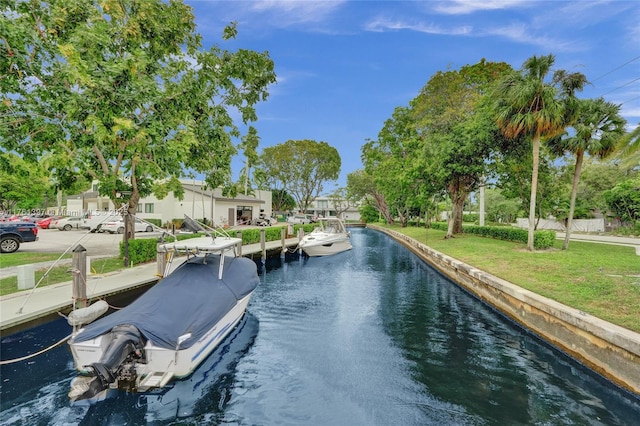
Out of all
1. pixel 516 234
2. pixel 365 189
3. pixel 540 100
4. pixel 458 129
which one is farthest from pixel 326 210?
pixel 540 100

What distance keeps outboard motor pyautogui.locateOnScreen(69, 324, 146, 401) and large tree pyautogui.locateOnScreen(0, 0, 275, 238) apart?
23.1 feet

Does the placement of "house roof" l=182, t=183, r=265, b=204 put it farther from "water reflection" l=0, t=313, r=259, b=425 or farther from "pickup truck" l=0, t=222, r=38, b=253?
"water reflection" l=0, t=313, r=259, b=425

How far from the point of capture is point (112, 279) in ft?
38.0

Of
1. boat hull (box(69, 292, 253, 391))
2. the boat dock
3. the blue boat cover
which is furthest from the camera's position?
the boat dock

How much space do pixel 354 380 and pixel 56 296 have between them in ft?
28.9

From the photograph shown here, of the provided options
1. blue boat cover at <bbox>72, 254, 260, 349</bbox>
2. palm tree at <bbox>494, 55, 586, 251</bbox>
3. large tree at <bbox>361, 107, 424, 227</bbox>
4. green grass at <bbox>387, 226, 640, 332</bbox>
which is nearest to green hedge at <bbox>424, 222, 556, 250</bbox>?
green grass at <bbox>387, 226, 640, 332</bbox>

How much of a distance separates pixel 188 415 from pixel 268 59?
15.2 m

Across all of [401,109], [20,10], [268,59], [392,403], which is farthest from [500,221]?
[20,10]

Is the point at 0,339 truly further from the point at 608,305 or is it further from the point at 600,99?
the point at 600,99

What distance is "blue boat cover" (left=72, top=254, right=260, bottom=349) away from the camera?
216 inches

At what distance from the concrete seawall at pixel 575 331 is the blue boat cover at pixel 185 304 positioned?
7642mm

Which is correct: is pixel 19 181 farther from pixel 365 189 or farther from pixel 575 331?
pixel 575 331

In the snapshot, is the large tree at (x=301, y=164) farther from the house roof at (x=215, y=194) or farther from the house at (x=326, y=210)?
the house at (x=326, y=210)

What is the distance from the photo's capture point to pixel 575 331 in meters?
7.00
